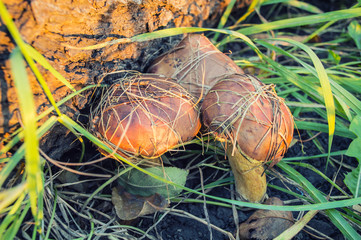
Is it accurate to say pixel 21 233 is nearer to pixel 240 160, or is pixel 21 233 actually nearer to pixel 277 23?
pixel 240 160

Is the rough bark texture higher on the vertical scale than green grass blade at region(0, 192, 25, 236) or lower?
higher

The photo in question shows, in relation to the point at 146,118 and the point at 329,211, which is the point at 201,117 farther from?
the point at 329,211

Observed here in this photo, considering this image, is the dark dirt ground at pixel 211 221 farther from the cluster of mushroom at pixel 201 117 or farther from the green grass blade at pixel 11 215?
the green grass blade at pixel 11 215

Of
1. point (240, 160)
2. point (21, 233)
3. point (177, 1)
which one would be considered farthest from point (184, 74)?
point (21, 233)

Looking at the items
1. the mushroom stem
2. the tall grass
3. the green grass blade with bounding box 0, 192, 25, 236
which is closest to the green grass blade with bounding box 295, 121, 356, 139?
the tall grass

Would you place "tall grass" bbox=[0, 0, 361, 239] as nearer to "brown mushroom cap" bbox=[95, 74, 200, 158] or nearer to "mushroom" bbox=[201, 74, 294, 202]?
"brown mushroom cap" bbox=[95, 74, 200, 158]

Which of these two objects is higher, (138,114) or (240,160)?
(138,114)
